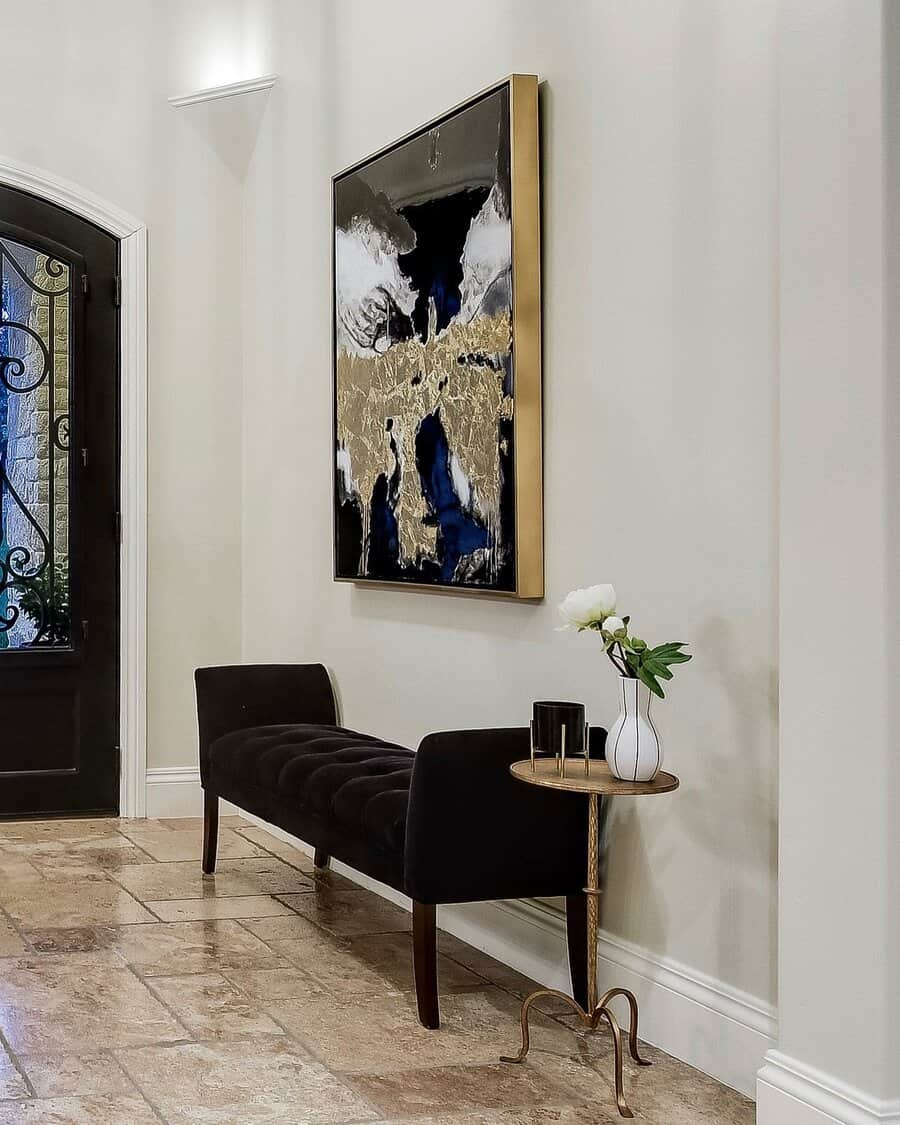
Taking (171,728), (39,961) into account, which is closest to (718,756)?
(39,961)

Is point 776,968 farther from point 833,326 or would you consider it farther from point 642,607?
point 833,326

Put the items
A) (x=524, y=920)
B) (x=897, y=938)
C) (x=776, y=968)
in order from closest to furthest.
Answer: (x=897, y=938), (x=776, y=968), (x=524, y=920)

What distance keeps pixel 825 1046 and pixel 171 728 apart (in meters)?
4.11

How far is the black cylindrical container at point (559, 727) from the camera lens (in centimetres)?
320

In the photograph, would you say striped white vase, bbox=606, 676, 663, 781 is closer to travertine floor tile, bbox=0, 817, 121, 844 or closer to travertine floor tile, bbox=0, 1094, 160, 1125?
travertine floor tile, bbox=0, 1094, 160, 1125

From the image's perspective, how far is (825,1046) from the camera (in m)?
2.61

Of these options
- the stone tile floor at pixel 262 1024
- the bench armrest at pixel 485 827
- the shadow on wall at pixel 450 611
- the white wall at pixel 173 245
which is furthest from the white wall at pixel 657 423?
the white wall at pixel 173 245

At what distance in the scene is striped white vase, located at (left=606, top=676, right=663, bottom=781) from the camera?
3043mm

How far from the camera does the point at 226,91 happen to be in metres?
6.05

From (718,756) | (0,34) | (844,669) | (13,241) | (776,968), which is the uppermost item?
(0,34)

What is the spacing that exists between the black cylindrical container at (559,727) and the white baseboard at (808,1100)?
0.76 m

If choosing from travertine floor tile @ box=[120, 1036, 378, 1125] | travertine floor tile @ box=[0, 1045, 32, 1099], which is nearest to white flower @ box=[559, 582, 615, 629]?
travertine floor tile @ box=[120, 1036, 378, 1125]

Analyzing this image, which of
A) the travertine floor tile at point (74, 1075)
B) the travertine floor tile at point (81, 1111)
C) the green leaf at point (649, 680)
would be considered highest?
the green leaf at point (649, 680)

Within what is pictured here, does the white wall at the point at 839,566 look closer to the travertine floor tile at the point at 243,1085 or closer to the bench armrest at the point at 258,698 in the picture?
the travertine floor tile at the point at 243,1085
